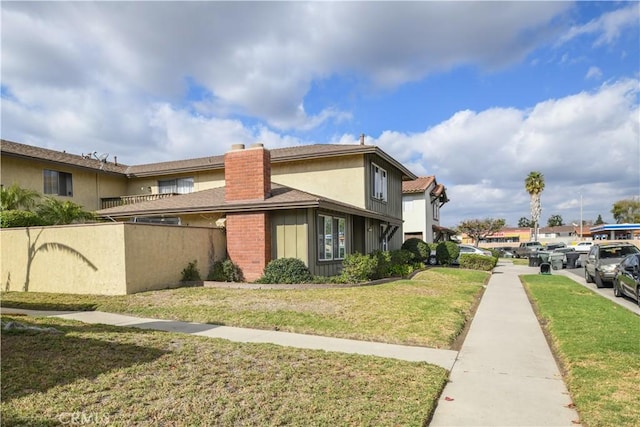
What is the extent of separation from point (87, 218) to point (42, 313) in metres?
8.57

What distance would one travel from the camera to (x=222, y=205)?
16.5 meters

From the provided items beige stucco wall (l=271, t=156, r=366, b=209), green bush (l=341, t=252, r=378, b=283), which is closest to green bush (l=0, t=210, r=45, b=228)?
beige stucco wall (l=271, t=156, r=366, b=209)

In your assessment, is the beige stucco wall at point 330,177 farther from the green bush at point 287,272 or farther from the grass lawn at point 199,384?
the grass lawn at point 199,384

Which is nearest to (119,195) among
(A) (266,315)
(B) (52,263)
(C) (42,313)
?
(B) (52,263)

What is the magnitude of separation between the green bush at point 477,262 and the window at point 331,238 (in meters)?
11.6

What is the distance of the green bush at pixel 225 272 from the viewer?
632 inches

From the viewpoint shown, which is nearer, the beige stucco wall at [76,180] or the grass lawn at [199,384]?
the grass lawn at [199,384]

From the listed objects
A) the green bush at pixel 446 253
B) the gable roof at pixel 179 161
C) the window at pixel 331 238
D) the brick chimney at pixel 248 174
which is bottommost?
the green bush at pixel 446 253

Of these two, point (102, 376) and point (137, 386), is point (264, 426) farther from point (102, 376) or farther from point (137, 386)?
point (102, 376)

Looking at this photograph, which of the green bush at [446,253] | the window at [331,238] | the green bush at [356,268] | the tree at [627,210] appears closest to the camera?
the green bush at [356,268]

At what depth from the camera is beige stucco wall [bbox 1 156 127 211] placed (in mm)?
20578

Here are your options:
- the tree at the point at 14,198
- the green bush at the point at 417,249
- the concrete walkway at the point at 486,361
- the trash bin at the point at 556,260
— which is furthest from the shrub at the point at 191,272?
the trash bin at the point at 556,260

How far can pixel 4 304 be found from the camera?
39.5ft

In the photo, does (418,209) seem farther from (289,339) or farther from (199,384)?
(199,384)
